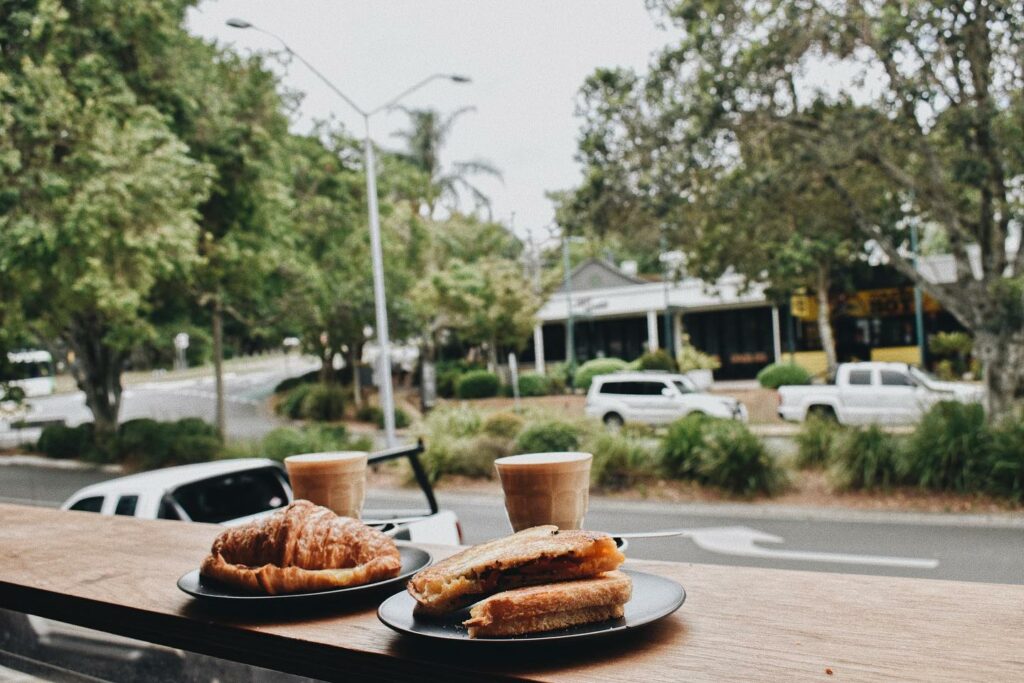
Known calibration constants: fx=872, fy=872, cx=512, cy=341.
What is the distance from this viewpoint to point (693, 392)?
21.8m

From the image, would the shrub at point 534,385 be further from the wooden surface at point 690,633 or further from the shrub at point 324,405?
the wooden surface at point 690,633

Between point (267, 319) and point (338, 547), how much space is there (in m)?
21.6

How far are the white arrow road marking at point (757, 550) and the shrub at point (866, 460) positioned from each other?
1.99m

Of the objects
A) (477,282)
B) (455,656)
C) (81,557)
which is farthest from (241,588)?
(477,282)

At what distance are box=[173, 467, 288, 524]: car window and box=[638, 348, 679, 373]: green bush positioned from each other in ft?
89.3

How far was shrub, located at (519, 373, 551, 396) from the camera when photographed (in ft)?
112

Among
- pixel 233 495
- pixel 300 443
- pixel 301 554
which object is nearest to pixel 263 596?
pixel 301 554

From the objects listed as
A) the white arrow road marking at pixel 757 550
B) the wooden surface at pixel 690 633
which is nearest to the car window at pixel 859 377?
the white arrow road marking at pixel 757 550

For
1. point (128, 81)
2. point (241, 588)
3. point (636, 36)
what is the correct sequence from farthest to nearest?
point (128, 81)
point (636, 36)
point (241, 588)

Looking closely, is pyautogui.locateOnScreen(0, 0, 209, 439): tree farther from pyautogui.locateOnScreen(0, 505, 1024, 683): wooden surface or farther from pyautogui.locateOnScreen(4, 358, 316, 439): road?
pyautogui.locateOnScreen(4, 358, 316, 439): road

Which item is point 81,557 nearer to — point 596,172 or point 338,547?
point 338,547

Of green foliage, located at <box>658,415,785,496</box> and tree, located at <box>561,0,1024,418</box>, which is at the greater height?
tree, located at <box>561,0,1024,418</box>

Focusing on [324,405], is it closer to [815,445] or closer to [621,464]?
[621,464]

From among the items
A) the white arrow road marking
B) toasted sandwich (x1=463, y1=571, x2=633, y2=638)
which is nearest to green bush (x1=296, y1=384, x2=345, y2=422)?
the white arrow road marking
